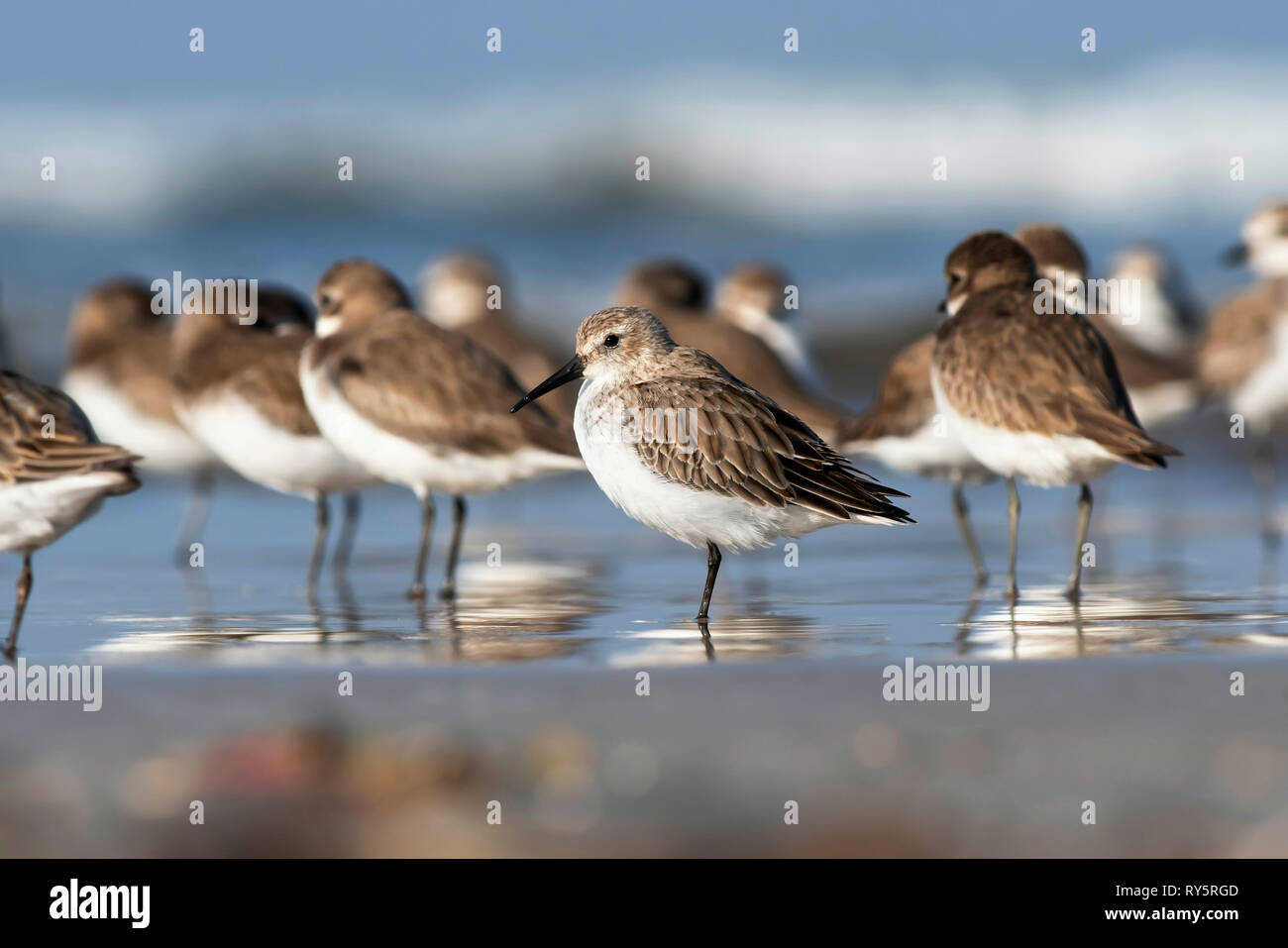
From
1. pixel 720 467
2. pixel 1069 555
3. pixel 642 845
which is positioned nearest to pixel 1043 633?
pixel 720 467

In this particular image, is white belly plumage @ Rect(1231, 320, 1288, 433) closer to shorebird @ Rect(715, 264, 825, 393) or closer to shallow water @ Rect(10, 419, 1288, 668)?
shallow water @ Rect(10, 419, 1288, 668)

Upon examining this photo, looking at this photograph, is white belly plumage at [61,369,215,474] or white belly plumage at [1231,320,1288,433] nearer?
white belly plumage at [61,369,215,474]

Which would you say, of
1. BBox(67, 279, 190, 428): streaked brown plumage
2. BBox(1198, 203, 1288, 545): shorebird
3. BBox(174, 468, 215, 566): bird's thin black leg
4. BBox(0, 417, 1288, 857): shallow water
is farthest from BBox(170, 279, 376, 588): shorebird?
BBox(1198, 203, 1288, 545): shorebird

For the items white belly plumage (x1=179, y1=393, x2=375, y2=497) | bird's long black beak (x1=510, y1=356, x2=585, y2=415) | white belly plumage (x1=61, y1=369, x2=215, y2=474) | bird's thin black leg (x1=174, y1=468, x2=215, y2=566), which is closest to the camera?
bird's long black beak (x1=510, y1=356, x2=585, y2=415)

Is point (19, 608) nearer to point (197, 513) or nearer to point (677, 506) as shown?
point (677, 506)

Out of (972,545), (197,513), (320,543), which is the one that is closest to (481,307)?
(197,513)

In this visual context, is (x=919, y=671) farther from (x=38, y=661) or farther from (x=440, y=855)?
(x=38, y=661)
